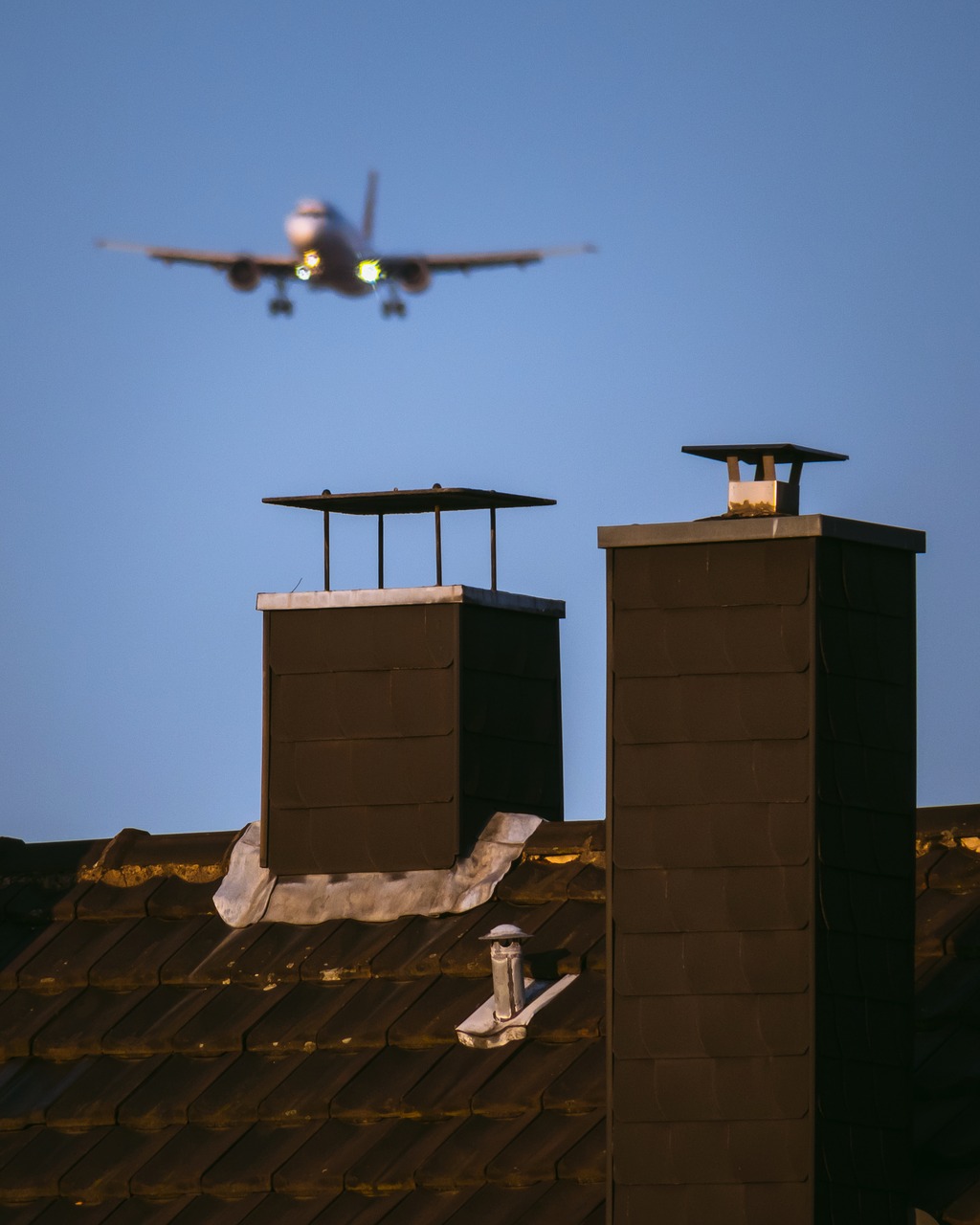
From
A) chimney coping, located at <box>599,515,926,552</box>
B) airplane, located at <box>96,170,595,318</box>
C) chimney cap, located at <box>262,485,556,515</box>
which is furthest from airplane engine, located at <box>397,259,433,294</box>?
chimney coping, located at <box>599,515,926,552</box>

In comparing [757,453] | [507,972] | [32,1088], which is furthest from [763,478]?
[32,1088]

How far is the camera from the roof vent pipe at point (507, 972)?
8625 mm

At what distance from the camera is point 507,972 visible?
28.6ft

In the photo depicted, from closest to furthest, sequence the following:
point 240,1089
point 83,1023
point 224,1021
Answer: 1. point 240,1089
2. point 224,1021
3. point 83,1023

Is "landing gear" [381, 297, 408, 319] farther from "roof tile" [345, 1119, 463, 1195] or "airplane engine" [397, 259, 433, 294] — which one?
"roof tile" [345, 1119, 463, 1195]

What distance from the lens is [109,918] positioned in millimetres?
10266

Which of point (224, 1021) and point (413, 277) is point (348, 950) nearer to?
point (224, 1021)

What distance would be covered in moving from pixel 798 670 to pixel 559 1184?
212 centimetres

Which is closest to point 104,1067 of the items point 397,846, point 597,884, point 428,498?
point 397,846

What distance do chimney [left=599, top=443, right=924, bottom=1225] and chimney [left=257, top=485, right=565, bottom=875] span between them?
2.73m

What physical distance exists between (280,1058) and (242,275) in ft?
121

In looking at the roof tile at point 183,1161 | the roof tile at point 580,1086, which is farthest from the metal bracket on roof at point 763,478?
the roof tile at point 183,1161

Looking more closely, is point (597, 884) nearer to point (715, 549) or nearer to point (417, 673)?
point (417, 673)

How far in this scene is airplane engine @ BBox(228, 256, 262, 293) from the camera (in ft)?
147
